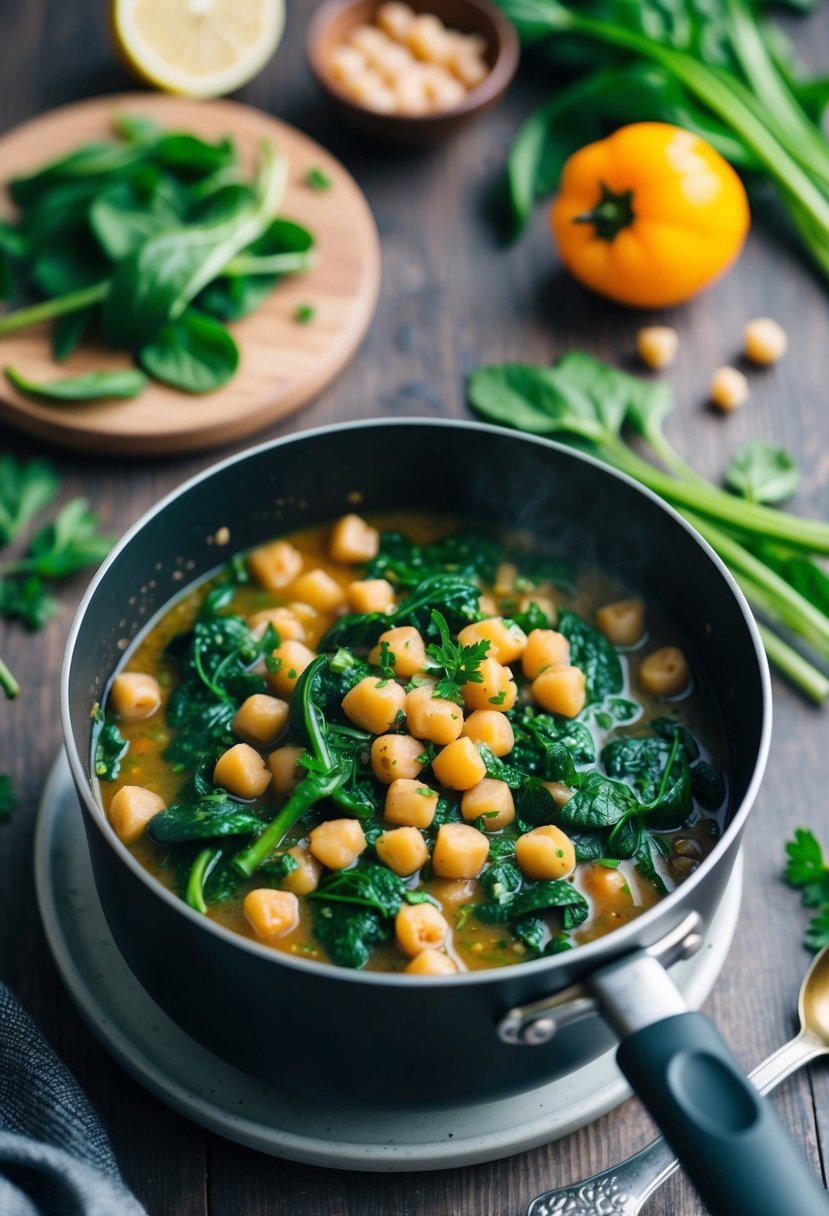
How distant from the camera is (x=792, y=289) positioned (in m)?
4.17

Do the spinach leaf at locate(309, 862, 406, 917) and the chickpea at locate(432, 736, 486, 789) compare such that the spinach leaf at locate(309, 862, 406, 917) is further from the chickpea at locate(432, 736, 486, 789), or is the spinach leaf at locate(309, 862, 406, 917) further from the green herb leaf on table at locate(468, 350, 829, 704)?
the green herb leaf on table at locate(468, 350, 829, 704)

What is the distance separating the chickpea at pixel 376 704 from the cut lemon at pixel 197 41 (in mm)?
2555

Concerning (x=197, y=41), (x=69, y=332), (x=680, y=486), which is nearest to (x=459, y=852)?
(x=680, y=486)

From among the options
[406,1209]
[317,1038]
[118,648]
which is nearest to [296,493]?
[118,648]

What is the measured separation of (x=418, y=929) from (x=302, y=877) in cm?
25

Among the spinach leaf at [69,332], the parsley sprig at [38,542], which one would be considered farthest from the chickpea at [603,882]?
the spinach leaf at [69,332]

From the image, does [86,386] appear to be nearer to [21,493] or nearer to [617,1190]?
[21,493]

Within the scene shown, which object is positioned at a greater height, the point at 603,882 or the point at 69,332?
the point at 603,882

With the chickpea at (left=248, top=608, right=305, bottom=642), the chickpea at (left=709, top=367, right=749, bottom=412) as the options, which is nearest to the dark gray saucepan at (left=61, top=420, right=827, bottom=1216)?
the chickpea at (left=248, top=608, right=305, bottom=642)

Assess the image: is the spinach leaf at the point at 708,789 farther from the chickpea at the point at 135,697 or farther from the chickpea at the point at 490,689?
the chickpea at the point at 135,697

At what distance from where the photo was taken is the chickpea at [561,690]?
2.73 m

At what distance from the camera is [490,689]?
265 cm

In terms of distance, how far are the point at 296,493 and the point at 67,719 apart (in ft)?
3.36

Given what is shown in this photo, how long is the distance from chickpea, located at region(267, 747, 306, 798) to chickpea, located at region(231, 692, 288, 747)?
0.08m
